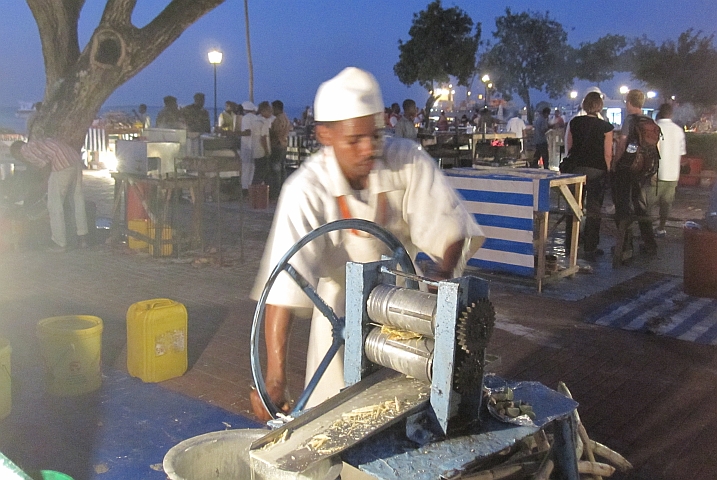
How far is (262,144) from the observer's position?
15.1 metres

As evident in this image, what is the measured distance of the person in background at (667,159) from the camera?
10055 mm

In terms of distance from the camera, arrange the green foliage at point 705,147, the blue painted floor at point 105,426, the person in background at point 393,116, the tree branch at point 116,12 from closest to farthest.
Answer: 1. the blue painted floor at point 105,426
2. the tree branch at point 116,12
3. the person in background at point 393,116
4. the green foliage at point 705,147

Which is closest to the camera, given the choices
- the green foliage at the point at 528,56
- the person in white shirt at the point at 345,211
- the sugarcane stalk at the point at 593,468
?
the person in white shirt at the point at 345,211

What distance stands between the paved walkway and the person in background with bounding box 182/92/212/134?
6328 mm

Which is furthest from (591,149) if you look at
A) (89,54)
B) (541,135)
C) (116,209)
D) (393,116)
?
(393,116)

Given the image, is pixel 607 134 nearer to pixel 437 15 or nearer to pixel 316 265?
pixel 316 265

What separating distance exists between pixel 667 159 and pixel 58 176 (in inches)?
334

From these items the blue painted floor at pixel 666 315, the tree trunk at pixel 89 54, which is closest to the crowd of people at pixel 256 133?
the tree trunk at pixel 89 54

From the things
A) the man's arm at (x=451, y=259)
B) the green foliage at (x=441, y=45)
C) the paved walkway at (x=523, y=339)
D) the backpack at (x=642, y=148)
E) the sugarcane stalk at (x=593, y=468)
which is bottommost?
the paved walkway at (x=523, y=339)

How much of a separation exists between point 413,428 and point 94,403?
3528 mm

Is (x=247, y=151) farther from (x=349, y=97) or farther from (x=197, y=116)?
(x=349, y=97)

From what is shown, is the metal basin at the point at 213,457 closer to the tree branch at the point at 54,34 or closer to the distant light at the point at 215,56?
the tree branch at the point at 54,34

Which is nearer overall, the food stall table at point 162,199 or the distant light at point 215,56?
the food stall table at point 162,199

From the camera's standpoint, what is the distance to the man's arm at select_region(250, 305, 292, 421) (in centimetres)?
258
